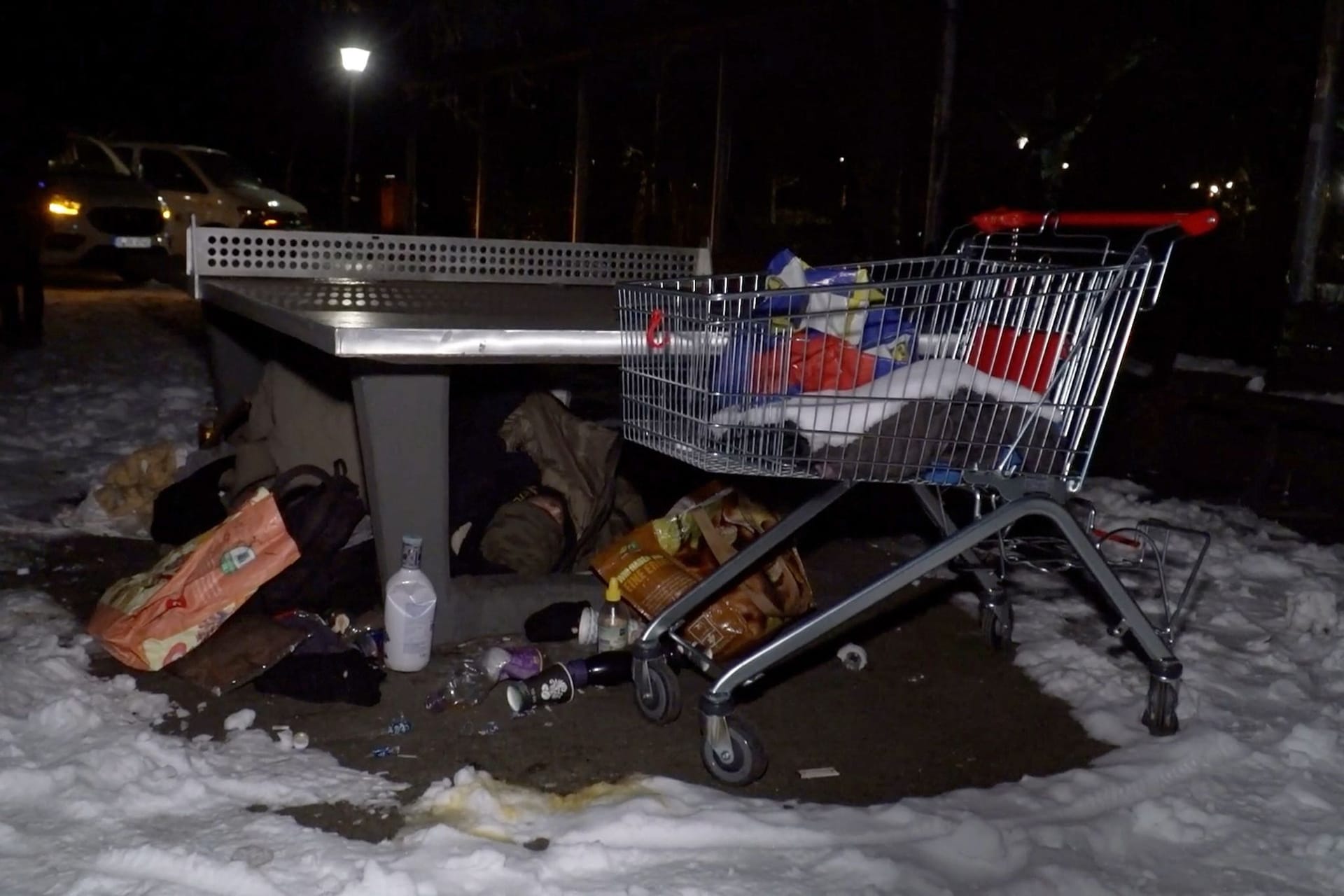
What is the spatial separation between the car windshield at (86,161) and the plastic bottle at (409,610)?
594 inches

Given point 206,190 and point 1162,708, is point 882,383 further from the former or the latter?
point 206,190

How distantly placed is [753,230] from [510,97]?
262 inches

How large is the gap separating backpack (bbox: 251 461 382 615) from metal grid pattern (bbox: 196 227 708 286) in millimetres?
1430

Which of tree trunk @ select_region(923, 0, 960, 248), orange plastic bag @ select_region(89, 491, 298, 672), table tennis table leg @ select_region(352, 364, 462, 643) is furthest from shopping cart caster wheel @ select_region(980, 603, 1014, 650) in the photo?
tree trunk @ select_region(923, 0, 960, 248)

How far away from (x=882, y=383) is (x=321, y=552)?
7.52 ft

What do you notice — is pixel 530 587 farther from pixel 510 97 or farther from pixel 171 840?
pixel 510 97

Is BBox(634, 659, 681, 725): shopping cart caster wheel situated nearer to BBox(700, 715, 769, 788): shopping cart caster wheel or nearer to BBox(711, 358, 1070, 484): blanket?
BBox(700, 715, 769, 788): shopping cart caster wheel

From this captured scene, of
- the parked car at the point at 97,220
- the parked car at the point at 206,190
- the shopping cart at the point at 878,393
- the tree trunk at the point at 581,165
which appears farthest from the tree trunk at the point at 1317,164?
the parked car at the point at 97,220

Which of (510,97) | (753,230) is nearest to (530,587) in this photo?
(753,230)

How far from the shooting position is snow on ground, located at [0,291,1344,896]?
3.03 metres

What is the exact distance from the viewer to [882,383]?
3473 mm

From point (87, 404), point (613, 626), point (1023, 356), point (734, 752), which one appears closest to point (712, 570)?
point (613, 626)

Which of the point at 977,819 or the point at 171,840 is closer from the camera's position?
the point at 171,840

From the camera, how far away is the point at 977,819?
343 centimetres
